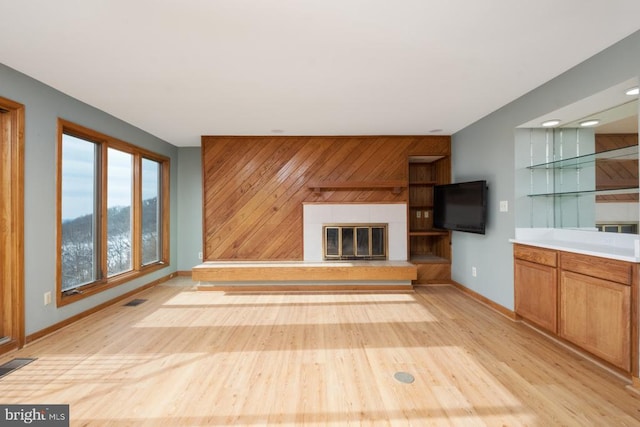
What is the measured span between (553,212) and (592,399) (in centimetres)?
203

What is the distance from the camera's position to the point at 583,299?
96.0 inches

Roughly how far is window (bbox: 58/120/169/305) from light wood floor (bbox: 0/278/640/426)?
0.61 meters

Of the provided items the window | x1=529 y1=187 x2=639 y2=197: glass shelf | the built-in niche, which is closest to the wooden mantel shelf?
the built-in niche

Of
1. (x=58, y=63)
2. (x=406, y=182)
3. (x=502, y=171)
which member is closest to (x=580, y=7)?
(x=502, y=171)

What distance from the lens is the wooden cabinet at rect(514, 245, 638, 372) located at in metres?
2.11

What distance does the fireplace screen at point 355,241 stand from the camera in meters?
4.98

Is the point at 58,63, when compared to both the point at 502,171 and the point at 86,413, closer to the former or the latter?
the point at 86,413

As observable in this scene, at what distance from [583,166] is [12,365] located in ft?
17.8

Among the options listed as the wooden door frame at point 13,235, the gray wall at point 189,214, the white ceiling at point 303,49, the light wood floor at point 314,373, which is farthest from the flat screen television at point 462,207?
the wooden door frame at point 13,235

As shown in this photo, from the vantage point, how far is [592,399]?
6.40 feet

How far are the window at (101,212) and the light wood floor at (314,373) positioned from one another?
613mm

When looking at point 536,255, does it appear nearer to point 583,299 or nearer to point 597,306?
point 583,299

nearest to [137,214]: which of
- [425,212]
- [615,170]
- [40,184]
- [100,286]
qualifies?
[100,286]

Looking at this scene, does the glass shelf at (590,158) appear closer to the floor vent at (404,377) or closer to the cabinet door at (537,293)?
the cabinet door at (537,293)
